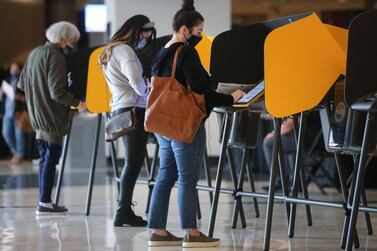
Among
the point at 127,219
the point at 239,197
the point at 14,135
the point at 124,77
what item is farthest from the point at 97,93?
the point at 14,135

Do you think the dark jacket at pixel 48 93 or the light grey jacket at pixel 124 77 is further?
the dark jacket at pixel 48 93

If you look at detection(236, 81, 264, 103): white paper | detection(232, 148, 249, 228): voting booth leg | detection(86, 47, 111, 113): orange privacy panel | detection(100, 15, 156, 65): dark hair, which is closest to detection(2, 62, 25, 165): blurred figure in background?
detection(86, 47, 111, 113): orange privacy panel

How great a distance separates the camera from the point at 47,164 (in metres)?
7.18

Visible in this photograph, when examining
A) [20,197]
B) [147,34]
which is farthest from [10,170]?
[147,34]

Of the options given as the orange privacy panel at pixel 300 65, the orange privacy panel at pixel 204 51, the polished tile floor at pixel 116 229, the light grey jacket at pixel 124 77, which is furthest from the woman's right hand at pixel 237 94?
the orange privacy panel at pixel 204 51

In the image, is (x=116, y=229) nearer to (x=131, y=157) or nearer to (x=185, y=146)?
(x=131, y=157)

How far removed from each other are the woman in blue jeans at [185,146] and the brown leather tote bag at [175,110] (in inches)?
2.0

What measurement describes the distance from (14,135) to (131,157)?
876cm

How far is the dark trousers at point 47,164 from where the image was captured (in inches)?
282

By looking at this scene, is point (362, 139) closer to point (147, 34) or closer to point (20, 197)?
point (147, 34)

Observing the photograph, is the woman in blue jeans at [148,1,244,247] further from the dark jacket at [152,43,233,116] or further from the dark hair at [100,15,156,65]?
the dark hair at [100,15,156,65]

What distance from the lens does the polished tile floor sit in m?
5.44

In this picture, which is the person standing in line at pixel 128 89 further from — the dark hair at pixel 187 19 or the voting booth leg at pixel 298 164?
the voting booth leg at pixel 298 164

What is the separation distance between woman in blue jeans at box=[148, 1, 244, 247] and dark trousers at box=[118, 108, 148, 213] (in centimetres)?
86
